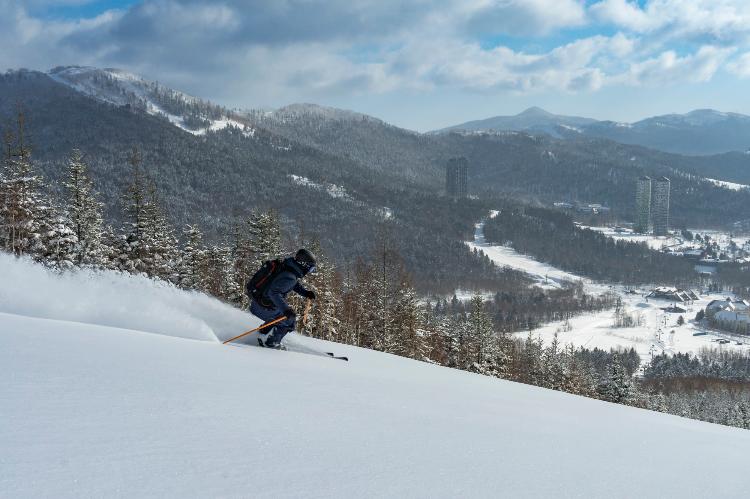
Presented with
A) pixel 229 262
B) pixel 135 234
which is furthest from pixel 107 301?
A: pixel 229 262

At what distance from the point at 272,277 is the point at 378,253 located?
29.8 metres

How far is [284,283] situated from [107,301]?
10.7 ft

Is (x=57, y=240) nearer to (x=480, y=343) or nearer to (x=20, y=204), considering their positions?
(x=20, y=204)

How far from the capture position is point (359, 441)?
4.32 meters

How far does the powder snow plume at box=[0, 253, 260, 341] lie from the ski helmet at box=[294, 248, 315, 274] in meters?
1.96

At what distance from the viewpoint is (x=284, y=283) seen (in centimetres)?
987

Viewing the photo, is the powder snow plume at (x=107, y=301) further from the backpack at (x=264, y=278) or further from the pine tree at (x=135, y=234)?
the pine tree at (x=135, y=234)

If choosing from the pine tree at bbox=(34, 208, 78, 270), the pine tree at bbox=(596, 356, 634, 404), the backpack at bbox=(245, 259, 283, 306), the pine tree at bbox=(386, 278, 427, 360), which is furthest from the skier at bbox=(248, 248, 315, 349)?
the pine tree at bbox=(596, 356, 634, 404)

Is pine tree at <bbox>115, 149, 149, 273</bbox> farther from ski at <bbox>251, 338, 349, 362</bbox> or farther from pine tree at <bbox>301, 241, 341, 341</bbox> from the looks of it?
ski at <bbox>251, 338, 349, 362</bbox>

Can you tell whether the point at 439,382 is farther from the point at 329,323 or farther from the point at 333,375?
the point at 329,323

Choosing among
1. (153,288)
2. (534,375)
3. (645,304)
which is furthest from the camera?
(645,304)

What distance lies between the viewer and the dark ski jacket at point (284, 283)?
9804 mm

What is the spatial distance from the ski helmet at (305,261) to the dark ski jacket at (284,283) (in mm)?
86

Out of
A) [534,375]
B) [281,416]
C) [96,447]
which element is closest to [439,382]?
[281,416]
